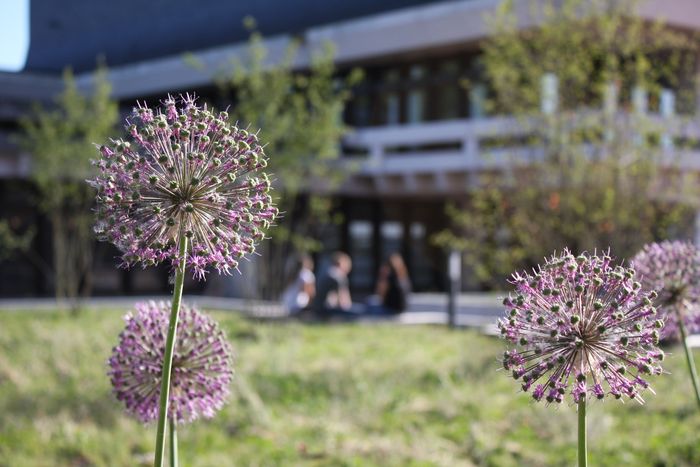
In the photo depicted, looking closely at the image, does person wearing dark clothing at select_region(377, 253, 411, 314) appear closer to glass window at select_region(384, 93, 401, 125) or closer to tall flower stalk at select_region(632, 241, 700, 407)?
glass window at select_region(384, 93, 401, 125)

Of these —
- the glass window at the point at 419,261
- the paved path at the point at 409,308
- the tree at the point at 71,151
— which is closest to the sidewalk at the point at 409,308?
the paved path at the point at 409,308

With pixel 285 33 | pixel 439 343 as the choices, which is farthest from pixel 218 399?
pixel 285 33

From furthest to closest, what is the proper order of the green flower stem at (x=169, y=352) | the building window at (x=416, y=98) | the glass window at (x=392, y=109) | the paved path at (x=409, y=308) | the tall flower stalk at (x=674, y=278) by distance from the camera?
the glass window at (x=392, y=109)
the building window at (x=416, y=98)
the paved path at (x=409, y=308)
the tall flower stalk at (x=674, y=278)
the green flower stem at (x=169, y=352)

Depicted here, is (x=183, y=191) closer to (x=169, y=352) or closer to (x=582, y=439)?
(x=169, y=352)

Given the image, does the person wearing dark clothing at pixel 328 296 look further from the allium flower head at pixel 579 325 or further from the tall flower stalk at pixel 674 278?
the allium flower head at pixel 579 325

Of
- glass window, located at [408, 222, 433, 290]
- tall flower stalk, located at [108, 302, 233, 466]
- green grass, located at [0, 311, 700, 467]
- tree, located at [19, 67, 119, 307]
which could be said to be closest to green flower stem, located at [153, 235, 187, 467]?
tall flower stalk, located at [108, 302, 233, 466]

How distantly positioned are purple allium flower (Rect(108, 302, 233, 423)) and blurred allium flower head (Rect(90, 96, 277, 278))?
589 mm

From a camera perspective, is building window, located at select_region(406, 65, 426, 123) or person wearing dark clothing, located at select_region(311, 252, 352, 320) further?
building window, located at select_region(406, 65, 426, 123)

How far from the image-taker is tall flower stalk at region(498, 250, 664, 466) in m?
2.36

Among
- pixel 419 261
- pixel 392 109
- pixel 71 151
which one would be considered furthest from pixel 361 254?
pixel 71 151

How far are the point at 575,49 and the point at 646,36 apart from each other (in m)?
4.45

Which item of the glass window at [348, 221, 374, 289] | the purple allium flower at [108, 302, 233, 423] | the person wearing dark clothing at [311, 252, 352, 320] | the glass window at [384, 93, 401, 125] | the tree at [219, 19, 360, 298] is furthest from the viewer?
the glass window at [348, 221, 374, 289]

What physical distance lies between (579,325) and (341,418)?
758cm

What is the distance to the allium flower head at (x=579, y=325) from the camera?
236 centimetres
